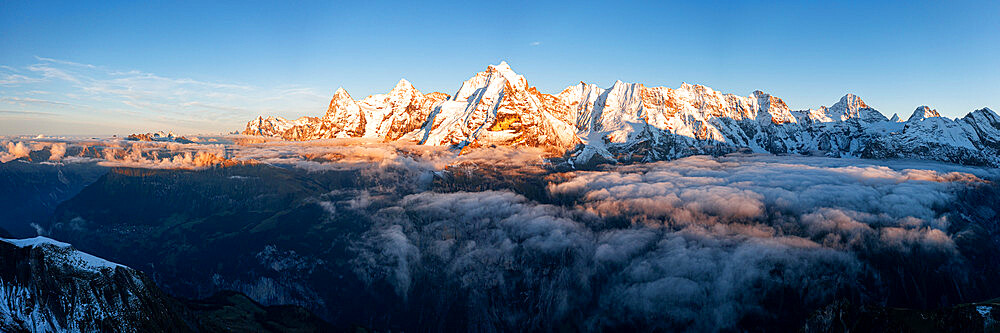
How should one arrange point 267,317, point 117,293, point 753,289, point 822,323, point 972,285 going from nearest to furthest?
1. point 117,293
2. point 822,323
3. point 267,317
4. point 753,289
5. point 972,285

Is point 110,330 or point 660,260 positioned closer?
point 110,330

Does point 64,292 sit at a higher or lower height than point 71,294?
higher

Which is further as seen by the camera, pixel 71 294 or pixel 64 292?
pixel 71 294

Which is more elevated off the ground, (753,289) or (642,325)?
(753,289)

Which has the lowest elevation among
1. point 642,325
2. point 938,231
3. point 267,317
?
point 642,325

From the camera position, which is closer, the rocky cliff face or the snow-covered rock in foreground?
the snow-covered rock in foreground

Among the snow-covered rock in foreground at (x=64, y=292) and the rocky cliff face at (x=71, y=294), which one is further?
the rocky cliff face at (x=71, y=294)

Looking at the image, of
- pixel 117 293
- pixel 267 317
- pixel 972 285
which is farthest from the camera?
pixel 972 285

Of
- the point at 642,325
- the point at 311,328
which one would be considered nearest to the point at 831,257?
the point at 642,325

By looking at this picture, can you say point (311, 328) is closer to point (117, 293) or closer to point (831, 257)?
point (117, 293)
